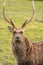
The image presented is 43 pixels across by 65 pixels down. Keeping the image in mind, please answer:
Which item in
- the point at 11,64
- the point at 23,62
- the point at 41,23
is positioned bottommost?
the point at 41,23

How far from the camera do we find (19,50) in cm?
841

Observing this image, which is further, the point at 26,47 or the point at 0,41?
the point at 0,41

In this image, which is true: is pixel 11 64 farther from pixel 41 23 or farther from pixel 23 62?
pixel 41 23

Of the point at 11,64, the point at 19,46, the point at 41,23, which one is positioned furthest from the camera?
the point at 41,23

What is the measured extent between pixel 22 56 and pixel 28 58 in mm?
163

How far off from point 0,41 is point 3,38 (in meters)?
0.74

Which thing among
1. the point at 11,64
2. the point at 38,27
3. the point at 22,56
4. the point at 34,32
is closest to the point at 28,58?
the point at 22,56

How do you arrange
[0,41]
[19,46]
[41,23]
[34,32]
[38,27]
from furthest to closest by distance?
1. [41,23]
2. [38,27]
3. [34,32]
4. [0,41]
5. [19,46]

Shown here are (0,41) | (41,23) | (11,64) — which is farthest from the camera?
(41,23)

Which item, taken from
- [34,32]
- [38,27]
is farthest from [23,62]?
[38,27]

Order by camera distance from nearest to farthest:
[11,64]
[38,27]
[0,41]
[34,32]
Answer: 1. [11,64]
2. [0,41]
3. [34,32]
4. [38,27]

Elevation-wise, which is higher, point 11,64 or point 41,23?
point 11,64

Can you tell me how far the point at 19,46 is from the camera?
27.3 ft

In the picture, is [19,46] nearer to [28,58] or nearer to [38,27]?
Result: [28,58]
